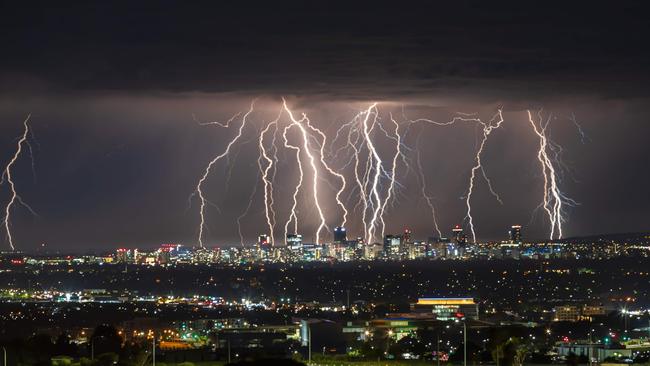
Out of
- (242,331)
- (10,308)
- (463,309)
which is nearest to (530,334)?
(242,331)

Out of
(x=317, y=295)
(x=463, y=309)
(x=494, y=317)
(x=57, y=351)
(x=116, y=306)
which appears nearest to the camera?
(x=57, y=351)

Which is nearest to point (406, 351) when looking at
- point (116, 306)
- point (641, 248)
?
point (116, 306)

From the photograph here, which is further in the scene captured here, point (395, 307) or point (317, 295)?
point (317, 295)

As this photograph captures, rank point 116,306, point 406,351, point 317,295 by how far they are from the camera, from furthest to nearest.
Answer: point 317,295
point 116,306
point 406,351

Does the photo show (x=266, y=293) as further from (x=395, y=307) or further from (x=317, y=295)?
(x=395, y=307)

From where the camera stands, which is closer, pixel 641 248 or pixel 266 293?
pixel 266 293

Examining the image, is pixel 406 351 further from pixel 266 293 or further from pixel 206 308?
pixel 266 293

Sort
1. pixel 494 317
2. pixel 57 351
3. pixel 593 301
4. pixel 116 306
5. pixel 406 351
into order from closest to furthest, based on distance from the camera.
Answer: pixel 57 351, pixel 406 351, pixel 494 317, pixel 593 301, pixel 116 306

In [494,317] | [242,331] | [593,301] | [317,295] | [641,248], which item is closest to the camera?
[242,331]

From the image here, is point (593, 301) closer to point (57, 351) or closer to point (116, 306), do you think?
point (116, 306)
